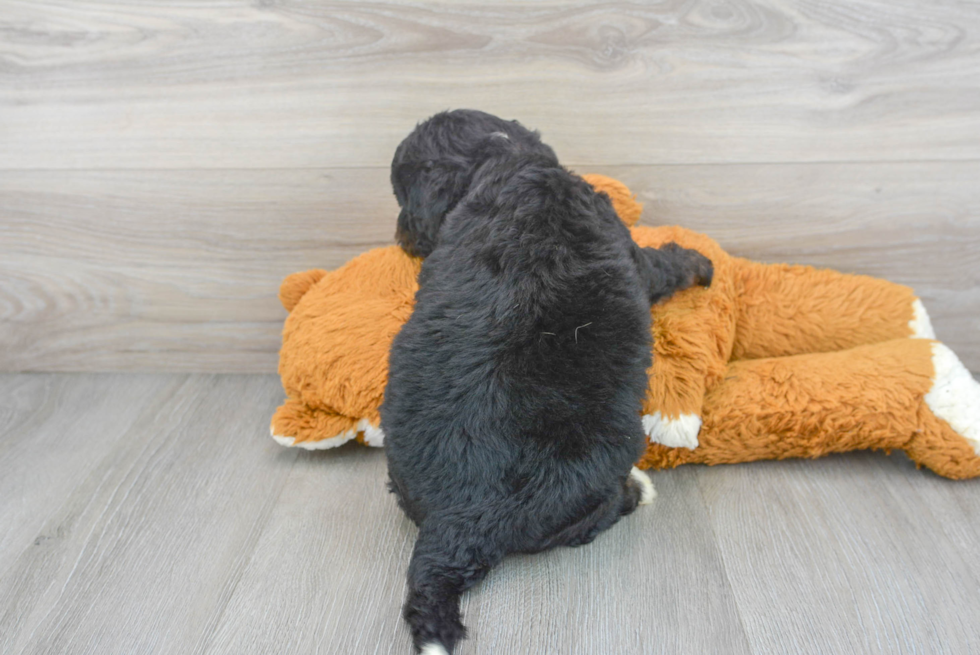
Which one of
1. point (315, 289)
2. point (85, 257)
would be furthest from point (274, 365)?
point (85, 257)

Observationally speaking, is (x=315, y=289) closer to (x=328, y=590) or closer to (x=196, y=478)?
(x=196, y=478)

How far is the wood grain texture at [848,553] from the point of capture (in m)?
1.09

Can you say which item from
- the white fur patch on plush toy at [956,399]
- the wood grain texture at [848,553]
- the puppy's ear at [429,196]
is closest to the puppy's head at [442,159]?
the puppy's ear at [429,196]

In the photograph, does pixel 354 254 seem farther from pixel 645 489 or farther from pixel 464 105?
pixel 645 489

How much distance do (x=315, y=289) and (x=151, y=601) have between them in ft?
2.44

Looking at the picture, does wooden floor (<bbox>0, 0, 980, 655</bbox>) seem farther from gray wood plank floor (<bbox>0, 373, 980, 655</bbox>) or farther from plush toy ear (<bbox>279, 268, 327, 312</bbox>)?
plush toy ear (<bbox>279, 268, 327, 312</bbox>)

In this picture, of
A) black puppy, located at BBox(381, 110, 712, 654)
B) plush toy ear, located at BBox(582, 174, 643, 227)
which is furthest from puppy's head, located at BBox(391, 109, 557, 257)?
plush toy ear, located at BBox(582, 174, 643, 227)

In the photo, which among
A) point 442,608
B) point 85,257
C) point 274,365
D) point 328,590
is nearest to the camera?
point 442,608

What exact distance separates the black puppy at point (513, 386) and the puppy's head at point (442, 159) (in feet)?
0.33

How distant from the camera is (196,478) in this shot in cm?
154

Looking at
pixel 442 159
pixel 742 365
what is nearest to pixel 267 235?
pixel 442 159

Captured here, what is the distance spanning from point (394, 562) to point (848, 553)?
820mm

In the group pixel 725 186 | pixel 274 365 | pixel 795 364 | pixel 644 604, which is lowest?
pixel 274 365

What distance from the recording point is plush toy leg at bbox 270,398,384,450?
1.52 metres
